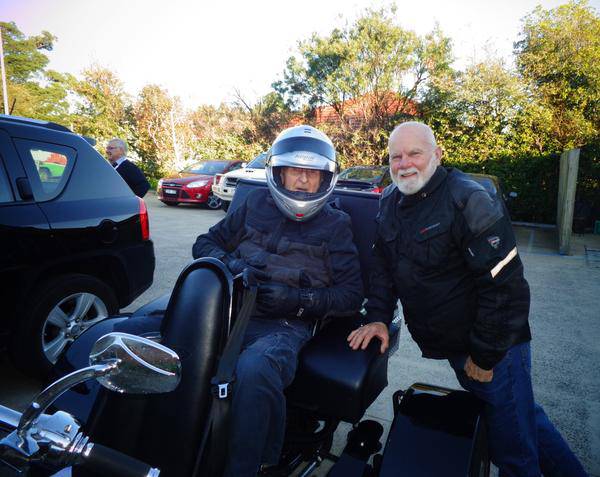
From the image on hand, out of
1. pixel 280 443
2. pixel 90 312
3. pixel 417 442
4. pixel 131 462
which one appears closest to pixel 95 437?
pixel 131 462

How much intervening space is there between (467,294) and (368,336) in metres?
0.45

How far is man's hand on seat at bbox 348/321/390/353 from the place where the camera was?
1773mm

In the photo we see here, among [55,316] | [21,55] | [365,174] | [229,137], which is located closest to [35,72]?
[21,55]

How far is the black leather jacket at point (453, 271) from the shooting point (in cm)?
156

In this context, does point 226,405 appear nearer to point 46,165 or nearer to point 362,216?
point 362,216

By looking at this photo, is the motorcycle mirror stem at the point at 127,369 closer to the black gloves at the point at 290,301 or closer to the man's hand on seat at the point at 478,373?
the black gloves at the point at 290,301

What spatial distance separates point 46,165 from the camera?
295 cm

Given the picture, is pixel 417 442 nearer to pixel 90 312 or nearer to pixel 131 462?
pixel 131 462

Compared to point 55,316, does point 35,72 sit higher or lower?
higher

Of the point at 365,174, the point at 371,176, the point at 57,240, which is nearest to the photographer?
the point at 57,240

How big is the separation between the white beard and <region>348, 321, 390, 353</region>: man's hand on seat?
2.04 ft

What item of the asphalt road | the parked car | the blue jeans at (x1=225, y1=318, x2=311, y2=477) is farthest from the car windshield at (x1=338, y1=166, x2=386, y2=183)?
the blue jeans at (x1=225, y1=318, x2=311, y2=477)

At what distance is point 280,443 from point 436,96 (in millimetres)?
15525

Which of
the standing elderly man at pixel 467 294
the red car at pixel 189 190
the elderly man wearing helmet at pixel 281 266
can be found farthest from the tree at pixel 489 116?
the standing elderly man at pixel 467 294
